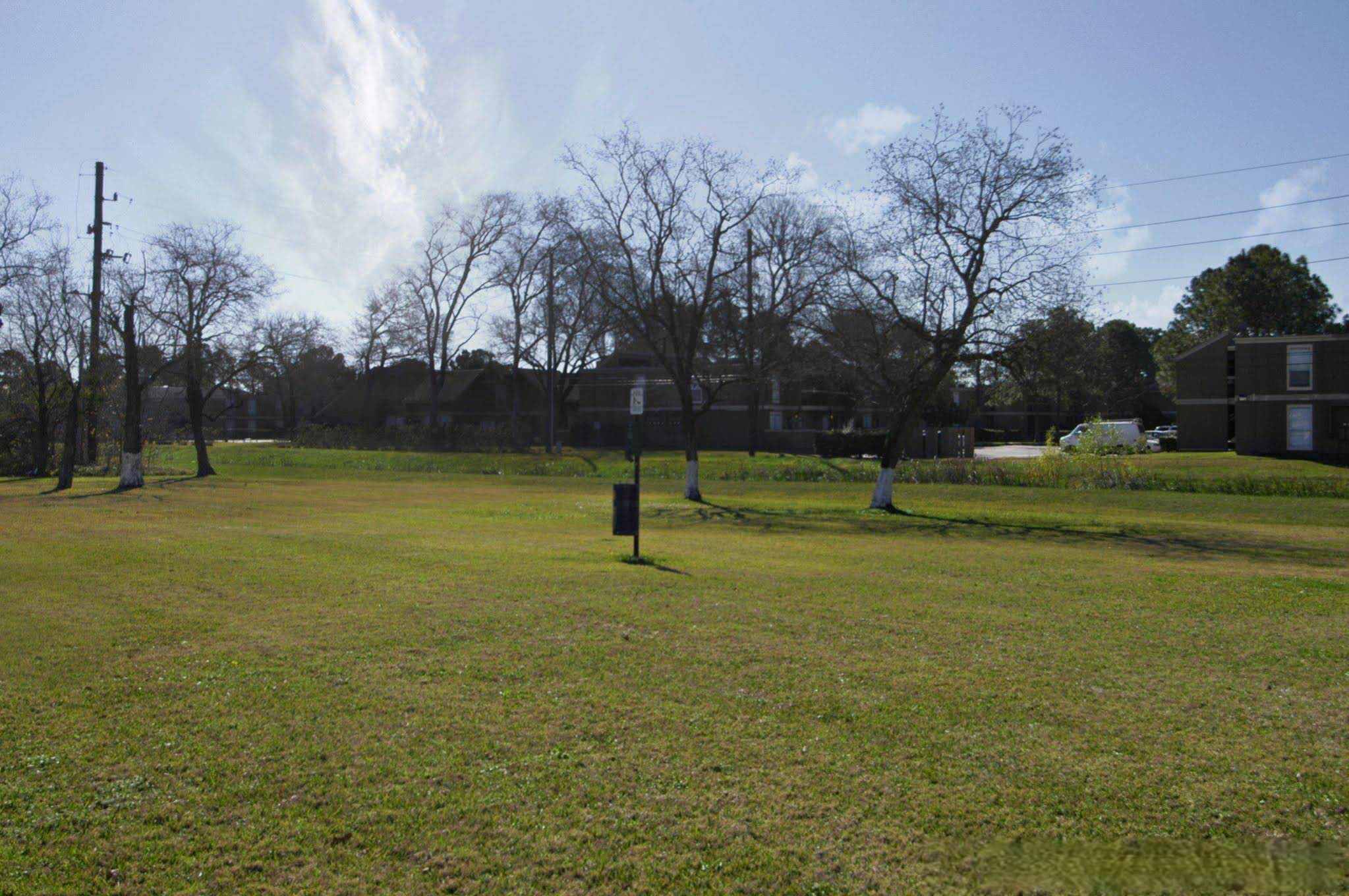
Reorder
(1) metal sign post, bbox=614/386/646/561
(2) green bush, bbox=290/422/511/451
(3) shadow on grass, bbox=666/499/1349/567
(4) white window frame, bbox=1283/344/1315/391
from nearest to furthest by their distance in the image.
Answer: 1. (1) metal sign post, bbox=614/386/646/561
2. (3) shadow on grass, bbox=666/499/1349/567
3. (4) white window frame, bbox=1283/344/1315/391
4. (2) green bush, bbox=290/422/511/451

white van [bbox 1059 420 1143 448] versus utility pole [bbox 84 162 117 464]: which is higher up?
utility pole [bbox 84 162 117 464]

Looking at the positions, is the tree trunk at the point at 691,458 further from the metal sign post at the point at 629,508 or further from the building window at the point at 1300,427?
the building window at the point at 1300,427

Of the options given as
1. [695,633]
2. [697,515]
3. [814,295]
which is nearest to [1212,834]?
[695,633]

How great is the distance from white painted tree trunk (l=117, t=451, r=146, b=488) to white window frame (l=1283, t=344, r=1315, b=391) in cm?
A: 5078

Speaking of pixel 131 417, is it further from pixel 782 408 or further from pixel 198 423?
pixel 782 408

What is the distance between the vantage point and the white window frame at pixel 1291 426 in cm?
4434

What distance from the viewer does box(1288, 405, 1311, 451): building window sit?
4444cm

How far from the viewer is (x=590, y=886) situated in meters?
3.97

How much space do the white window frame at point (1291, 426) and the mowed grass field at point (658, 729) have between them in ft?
126

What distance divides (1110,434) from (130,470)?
3642 cm

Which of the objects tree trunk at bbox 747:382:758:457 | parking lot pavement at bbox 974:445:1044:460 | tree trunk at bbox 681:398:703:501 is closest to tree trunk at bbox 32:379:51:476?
tree trunk at bbox 681:398:703:501

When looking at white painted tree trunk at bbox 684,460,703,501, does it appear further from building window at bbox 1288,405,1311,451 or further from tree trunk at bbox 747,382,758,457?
building window at bbox 1288,405,1311,451

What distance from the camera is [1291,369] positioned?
147ft

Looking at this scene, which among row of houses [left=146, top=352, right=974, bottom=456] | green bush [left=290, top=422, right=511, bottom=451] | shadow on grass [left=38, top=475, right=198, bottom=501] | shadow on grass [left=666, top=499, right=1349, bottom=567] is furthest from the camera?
row of houses [left=146, top=352, right=974, bottom=456]
